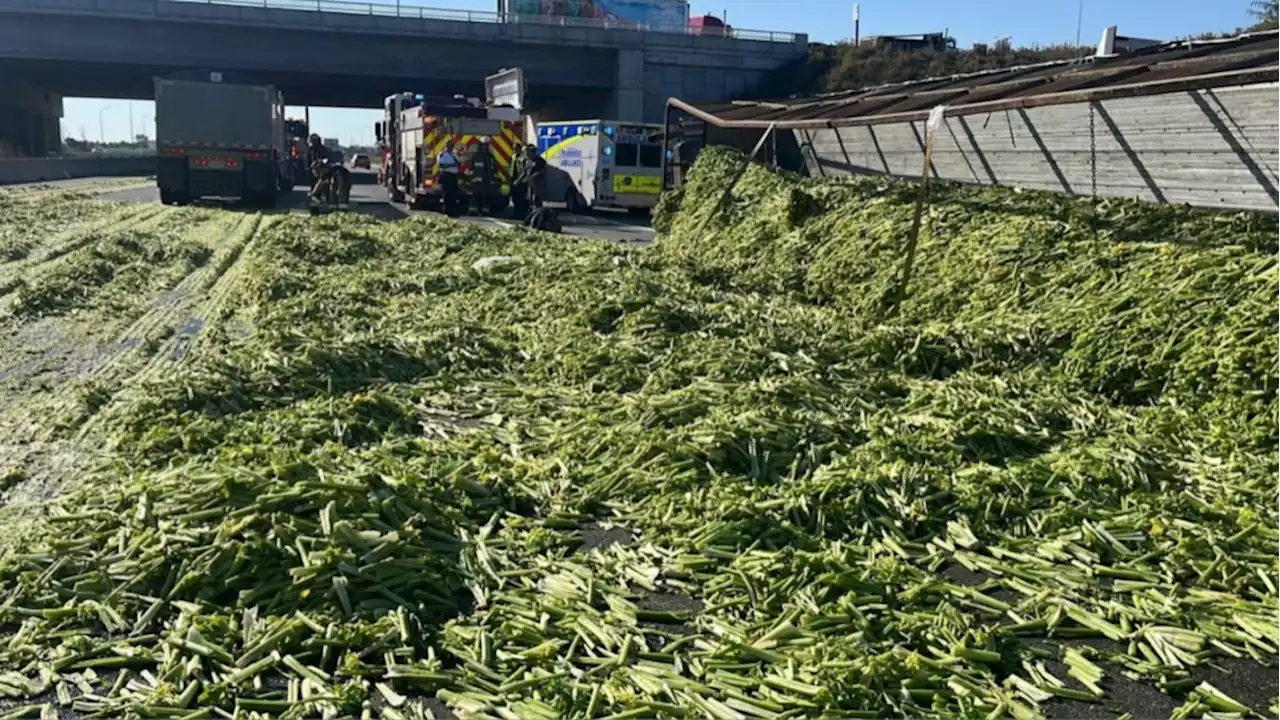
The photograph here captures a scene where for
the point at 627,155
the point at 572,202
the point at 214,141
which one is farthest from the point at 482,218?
the point at 214,141

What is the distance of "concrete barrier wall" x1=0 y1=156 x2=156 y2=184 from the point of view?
3900 centimetres

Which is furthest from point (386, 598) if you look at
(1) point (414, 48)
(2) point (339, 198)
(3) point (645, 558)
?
(1) point (414, 48)

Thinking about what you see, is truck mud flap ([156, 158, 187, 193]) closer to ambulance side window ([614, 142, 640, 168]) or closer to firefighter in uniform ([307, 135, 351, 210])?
firefighter in uniform ([307, 135, 351, 210])

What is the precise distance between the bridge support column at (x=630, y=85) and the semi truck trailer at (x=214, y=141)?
22.9 metres

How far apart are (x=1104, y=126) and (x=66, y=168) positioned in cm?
4803

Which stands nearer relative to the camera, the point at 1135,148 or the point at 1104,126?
the point at 1135,148

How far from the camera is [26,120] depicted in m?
60.5

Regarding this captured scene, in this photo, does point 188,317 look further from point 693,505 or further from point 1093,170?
point 1093,170

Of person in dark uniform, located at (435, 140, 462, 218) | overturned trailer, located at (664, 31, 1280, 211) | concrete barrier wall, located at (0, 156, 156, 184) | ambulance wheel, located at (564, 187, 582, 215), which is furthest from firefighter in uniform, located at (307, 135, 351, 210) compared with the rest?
concrete barrier wall, located at (0, 156, 156, 184)

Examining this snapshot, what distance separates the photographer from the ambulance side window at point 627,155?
1079 inches

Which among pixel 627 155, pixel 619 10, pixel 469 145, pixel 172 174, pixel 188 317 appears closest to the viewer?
pixel 188 317

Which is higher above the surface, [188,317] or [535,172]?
[535,172]

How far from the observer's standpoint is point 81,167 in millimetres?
48250

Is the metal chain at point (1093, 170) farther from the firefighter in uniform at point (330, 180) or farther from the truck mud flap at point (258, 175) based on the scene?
the truck mud flap at point (258, 175)
